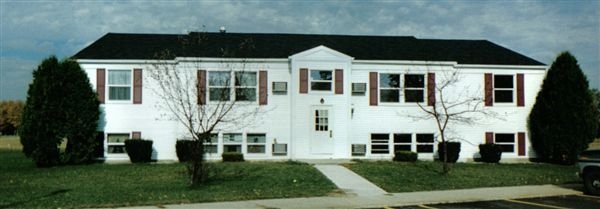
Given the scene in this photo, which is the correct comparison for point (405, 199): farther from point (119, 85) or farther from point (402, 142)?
point (119, 85)

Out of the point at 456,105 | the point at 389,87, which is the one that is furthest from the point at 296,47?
the point at 456,105

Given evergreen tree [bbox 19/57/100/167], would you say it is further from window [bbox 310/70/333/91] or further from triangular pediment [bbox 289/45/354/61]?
window [bbox 310/70/333/91]

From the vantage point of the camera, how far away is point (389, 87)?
27.0 m

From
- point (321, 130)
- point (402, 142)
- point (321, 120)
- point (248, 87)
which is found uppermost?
point (248, 87)

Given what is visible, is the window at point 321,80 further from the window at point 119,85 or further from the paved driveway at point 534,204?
the paved driveway at point 534,204

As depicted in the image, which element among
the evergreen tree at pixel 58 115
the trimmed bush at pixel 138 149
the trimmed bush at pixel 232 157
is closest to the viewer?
the evergreen tree at pixel 58 115

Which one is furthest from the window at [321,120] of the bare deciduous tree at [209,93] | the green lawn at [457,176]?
the green lawn at [457,176]

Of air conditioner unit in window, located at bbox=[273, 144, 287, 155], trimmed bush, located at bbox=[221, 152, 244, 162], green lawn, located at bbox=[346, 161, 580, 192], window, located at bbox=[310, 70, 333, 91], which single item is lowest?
green lawn, located at bbox=[346, 161, 580, 192]

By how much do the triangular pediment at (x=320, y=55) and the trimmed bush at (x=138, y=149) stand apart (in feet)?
24.5

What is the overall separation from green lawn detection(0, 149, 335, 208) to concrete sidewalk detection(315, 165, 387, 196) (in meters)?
0.41

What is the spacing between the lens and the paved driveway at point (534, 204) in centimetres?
1323

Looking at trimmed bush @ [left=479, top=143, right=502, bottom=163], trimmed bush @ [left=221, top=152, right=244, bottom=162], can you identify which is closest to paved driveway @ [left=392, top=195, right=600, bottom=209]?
trimmed bush @ [left=479, top=143, right=502, bottom=163]

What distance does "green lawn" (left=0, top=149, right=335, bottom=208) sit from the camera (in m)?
13.8

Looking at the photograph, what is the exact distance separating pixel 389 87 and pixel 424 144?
3.15 metres
